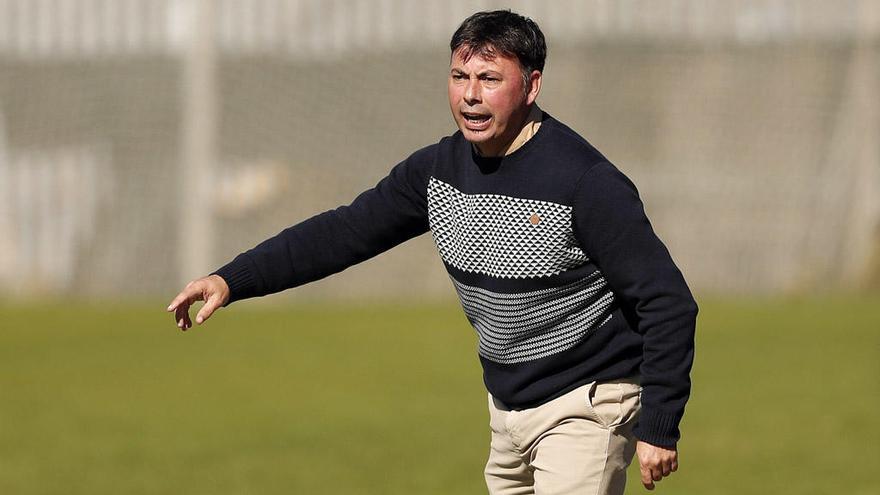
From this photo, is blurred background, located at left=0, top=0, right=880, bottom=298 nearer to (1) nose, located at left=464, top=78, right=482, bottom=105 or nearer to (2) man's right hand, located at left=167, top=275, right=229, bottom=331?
(2) man's right hand, located at left=167, top=275, right=229, bottom=331

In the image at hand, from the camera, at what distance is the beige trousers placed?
4.13m

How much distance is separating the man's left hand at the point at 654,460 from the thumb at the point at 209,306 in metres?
1.22

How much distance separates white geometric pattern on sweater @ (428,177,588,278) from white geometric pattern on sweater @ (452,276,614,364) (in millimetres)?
67

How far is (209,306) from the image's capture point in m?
4.36

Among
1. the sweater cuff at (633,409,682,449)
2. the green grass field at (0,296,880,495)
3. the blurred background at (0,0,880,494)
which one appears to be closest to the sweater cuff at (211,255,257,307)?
the sweater cuff at (633,409,682,449)

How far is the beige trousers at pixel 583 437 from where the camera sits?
413cm

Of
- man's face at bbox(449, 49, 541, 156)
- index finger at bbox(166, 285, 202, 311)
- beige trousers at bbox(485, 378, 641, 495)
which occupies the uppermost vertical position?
man's face at bbox(449, 49, 541, 156)

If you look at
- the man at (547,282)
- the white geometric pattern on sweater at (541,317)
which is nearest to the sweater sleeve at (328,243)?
the man at (547,282)

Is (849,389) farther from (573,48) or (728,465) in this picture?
(573,48)

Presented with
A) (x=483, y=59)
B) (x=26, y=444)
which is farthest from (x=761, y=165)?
(x=483, y=59)

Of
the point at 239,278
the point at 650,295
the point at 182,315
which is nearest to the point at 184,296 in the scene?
the point at 182,315

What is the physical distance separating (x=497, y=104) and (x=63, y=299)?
9911 millimetres

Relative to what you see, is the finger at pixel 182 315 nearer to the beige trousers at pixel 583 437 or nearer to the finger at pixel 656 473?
the beige trousers at pixel 583 437

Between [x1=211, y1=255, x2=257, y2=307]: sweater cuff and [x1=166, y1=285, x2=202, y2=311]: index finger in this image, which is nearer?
[x1=166, y1=285, x2=202, y2=311]: index finger
